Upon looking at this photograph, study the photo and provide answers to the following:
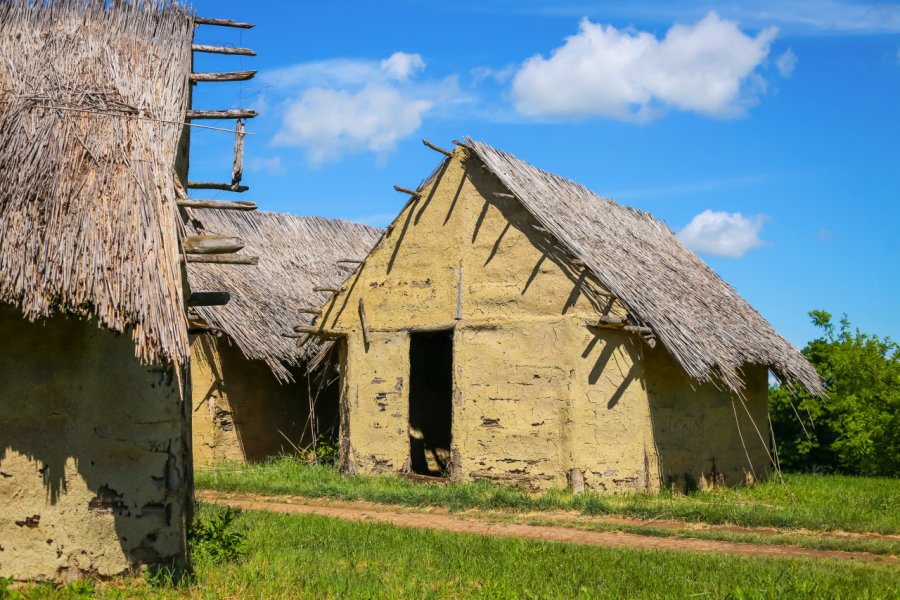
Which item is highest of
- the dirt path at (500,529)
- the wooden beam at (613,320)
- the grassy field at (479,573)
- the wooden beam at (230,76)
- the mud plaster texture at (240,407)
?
the wooden beam at (230,76)

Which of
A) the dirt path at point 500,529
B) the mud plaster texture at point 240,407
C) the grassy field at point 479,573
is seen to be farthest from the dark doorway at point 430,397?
the grassy field at point 479,573

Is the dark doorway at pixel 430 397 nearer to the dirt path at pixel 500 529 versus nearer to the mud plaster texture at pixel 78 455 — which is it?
the dirt path at pixel 500 529

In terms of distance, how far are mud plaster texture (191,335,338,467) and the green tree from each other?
842 centimetres

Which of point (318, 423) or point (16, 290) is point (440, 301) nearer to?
point (318, 423)

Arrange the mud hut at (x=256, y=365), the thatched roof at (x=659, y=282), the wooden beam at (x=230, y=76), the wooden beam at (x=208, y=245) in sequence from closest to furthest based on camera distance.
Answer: the wooden beam at (x=208, y=245)
the wooden beam at (x=230, y=76)
the thatched roof at (x=659, y=282)
the mud hut at (x=256, y=365)

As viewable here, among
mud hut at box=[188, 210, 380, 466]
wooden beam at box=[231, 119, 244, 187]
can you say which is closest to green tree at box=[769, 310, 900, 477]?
mud hut at box=[188, 210, 380, 466]

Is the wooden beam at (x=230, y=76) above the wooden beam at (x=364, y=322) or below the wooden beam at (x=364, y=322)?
above

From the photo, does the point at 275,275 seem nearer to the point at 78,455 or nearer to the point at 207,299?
the point at 207,299

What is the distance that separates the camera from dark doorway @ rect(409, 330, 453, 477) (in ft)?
54.9

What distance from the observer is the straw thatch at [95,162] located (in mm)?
6387

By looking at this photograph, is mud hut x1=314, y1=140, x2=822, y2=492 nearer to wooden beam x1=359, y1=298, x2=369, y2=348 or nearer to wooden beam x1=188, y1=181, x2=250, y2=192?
wooden beam x1=359, y1=298, x2=369, y2=348

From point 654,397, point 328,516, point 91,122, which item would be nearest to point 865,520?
point 654,397

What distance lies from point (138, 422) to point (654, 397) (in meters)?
7.35

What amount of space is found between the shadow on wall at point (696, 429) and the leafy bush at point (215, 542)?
616cm
